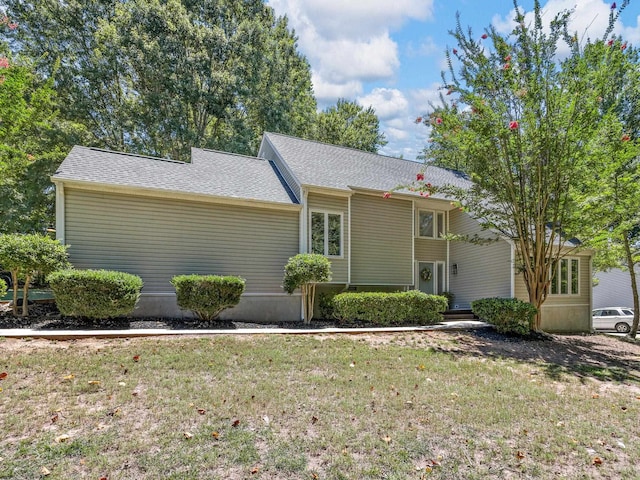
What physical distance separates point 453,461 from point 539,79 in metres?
9.39

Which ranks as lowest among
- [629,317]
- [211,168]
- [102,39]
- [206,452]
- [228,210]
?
[629,317]

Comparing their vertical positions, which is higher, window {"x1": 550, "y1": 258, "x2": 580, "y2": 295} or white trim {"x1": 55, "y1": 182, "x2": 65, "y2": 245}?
white trim {"x1": 55, "y1": 182, "x2": 65, "y2": 245}

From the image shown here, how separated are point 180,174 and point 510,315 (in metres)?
10.1

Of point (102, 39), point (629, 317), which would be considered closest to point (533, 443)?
point (629, 317)

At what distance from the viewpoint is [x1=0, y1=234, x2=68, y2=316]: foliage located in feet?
25.4

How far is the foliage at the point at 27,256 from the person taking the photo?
7.74m

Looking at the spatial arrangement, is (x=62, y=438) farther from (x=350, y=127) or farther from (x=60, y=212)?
(x=350, y=127)

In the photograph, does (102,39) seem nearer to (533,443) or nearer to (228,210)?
(228,210)

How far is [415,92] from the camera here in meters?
12.7

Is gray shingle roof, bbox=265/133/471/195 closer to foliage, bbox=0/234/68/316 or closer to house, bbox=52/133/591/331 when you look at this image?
house, bbox=52/133/591/331

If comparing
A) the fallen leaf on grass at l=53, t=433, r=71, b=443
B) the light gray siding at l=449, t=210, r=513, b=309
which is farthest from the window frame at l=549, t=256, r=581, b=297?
the fallen leaf on grass at l=53, t=433, r=71, b=443

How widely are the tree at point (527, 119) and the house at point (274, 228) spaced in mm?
3221

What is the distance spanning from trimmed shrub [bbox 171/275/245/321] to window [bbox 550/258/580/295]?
1184 cm

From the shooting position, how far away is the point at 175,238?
414 inches
